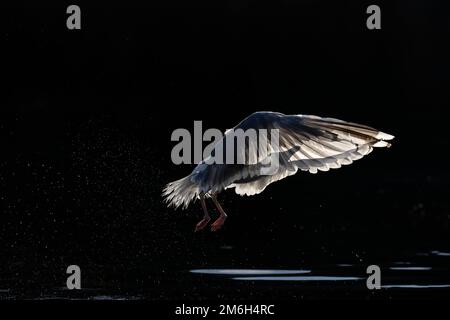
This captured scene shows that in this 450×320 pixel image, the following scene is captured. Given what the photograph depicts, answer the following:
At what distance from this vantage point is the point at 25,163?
66.5 feet

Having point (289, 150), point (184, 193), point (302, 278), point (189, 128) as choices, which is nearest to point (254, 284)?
point (302, 278)

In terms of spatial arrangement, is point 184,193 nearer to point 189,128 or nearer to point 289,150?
point 289,150

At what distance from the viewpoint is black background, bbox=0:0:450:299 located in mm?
12461

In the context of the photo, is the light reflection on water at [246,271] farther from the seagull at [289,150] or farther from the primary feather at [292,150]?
the primary feather at [292,150]

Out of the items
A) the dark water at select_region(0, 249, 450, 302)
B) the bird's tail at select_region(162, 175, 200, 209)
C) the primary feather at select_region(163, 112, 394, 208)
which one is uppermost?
the primary feather at select_region(163, 112, 394, 208)

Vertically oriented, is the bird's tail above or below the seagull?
below

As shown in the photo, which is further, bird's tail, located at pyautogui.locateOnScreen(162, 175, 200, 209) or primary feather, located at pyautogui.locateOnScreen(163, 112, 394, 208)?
bird's tail, located at pyautogui.locateOnScreen(162, 175, 200, 209)

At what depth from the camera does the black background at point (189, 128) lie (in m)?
12.5

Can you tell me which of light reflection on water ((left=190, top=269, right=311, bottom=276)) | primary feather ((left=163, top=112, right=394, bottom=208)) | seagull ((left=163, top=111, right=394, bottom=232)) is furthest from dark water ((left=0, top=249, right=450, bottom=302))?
primary feather ((left=163, top=112, right=394, bottom=208))

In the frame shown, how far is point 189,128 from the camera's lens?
82.3ft

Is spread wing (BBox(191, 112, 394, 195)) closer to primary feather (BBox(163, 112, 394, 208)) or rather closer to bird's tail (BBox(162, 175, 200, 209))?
primary feather (BBox(163, 112, 394, 208))

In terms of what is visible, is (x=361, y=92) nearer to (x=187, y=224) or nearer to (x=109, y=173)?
(x=109, y=173)

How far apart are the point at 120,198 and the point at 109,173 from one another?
6.83 ft
